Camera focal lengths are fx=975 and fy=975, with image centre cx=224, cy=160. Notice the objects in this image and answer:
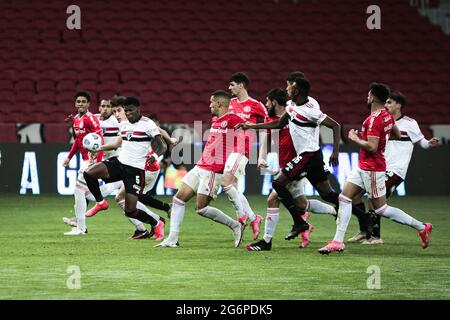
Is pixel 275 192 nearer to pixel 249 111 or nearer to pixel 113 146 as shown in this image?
Result: pixel 249 111

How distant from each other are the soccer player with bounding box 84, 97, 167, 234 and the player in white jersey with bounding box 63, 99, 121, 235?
46.8 inches

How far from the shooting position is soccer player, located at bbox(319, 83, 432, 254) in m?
11.2

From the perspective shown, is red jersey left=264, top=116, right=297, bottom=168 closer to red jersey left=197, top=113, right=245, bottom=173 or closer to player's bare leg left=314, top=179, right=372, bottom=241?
player's bare leg left=314, top=179, right=372, bottom=241

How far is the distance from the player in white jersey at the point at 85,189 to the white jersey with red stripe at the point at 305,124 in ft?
12.0

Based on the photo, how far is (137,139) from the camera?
12.5 meters

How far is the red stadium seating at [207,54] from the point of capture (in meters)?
25.2

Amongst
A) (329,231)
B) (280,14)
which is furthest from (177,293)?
(280,14)

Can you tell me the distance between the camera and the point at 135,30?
27375mm

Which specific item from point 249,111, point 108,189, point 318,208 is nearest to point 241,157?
point 249,111

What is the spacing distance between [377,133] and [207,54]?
16.0 m

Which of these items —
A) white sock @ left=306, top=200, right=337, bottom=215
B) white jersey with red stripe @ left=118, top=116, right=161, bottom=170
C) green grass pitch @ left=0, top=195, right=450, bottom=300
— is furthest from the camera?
white sock @ left=306, top=200, right=337, bottom=215

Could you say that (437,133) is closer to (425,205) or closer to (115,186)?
(425,205)

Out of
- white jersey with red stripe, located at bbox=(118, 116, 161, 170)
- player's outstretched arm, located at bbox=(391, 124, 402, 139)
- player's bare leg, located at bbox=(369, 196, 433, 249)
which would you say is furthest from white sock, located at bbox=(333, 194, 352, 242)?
white jersey with red stripe, located at bbox=(118, 116, 161, 170)

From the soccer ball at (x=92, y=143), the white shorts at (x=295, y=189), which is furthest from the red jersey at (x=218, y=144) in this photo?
the soccer ball at (x=92, y=143)
